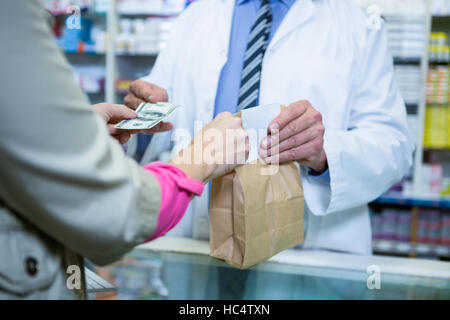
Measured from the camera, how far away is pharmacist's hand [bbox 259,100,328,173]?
40.2 inches

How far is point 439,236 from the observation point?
11.3 ft

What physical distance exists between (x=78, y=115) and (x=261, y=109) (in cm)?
51

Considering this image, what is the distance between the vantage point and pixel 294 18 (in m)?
1.46

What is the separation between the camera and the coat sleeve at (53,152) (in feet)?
1.71

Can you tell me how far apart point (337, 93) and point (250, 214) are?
0.65 meters

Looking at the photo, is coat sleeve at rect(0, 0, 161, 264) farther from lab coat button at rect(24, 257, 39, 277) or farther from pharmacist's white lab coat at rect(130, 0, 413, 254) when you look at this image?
pharmacist's white lab coat at rect(130, 0, 413, 254)

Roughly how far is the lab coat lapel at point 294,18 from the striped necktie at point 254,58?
4 cm

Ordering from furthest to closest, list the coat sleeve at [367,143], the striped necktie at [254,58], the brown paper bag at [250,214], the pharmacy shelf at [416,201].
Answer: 1. the pharmacy shelf at [416,201]
2. the striped necktie at [254,58]
3. the coat sleeve at [367,143]
4. the brown paper bag at [250,214]

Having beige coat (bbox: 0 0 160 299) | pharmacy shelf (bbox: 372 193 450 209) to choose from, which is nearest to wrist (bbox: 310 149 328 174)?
beige coat (bbox: 0 0 160 299)

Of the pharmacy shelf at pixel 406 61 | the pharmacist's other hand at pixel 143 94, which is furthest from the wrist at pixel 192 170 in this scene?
the pharmacy shelf at pixel 406 61

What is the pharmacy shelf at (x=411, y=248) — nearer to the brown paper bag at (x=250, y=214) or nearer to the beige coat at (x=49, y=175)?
the brown paper bag at (x=250, y=214)

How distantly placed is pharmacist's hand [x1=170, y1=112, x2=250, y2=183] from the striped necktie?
0.49 metres

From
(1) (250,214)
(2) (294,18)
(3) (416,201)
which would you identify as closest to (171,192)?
(1) (250,214)

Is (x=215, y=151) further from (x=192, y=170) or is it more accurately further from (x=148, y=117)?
(x=148, y=117)
